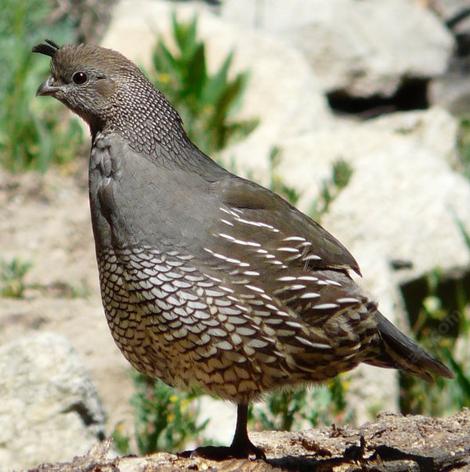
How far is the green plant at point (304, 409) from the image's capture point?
4.69 meters

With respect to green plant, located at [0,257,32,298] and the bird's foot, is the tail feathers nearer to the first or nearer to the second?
the bird's foot

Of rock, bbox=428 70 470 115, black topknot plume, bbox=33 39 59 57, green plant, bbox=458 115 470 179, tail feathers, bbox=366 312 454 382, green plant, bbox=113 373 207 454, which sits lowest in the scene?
green plant, bbox=113 373 207 454

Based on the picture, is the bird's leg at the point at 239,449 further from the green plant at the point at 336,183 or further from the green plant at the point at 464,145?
the green plant at the point at 464,145

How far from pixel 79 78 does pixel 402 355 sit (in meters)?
1.46

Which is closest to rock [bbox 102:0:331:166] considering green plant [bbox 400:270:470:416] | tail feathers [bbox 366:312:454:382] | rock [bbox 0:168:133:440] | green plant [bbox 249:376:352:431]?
rock [bbox 0:168:133:440]

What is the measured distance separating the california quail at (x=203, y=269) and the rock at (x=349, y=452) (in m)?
0.13

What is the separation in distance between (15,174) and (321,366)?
13.0ft

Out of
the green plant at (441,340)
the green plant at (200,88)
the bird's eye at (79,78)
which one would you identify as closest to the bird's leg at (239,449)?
the bird's eye at (79,78)

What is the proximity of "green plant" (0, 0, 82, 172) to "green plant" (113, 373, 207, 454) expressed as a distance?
2.71 metres

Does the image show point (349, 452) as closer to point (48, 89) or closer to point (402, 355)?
point (402, 355)

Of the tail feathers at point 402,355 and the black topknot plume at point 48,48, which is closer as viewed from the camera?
the tail feathers at point 402,355

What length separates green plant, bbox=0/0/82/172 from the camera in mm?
7184

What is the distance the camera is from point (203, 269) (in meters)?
3.59

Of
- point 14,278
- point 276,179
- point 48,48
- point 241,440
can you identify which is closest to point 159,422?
point 241,440
